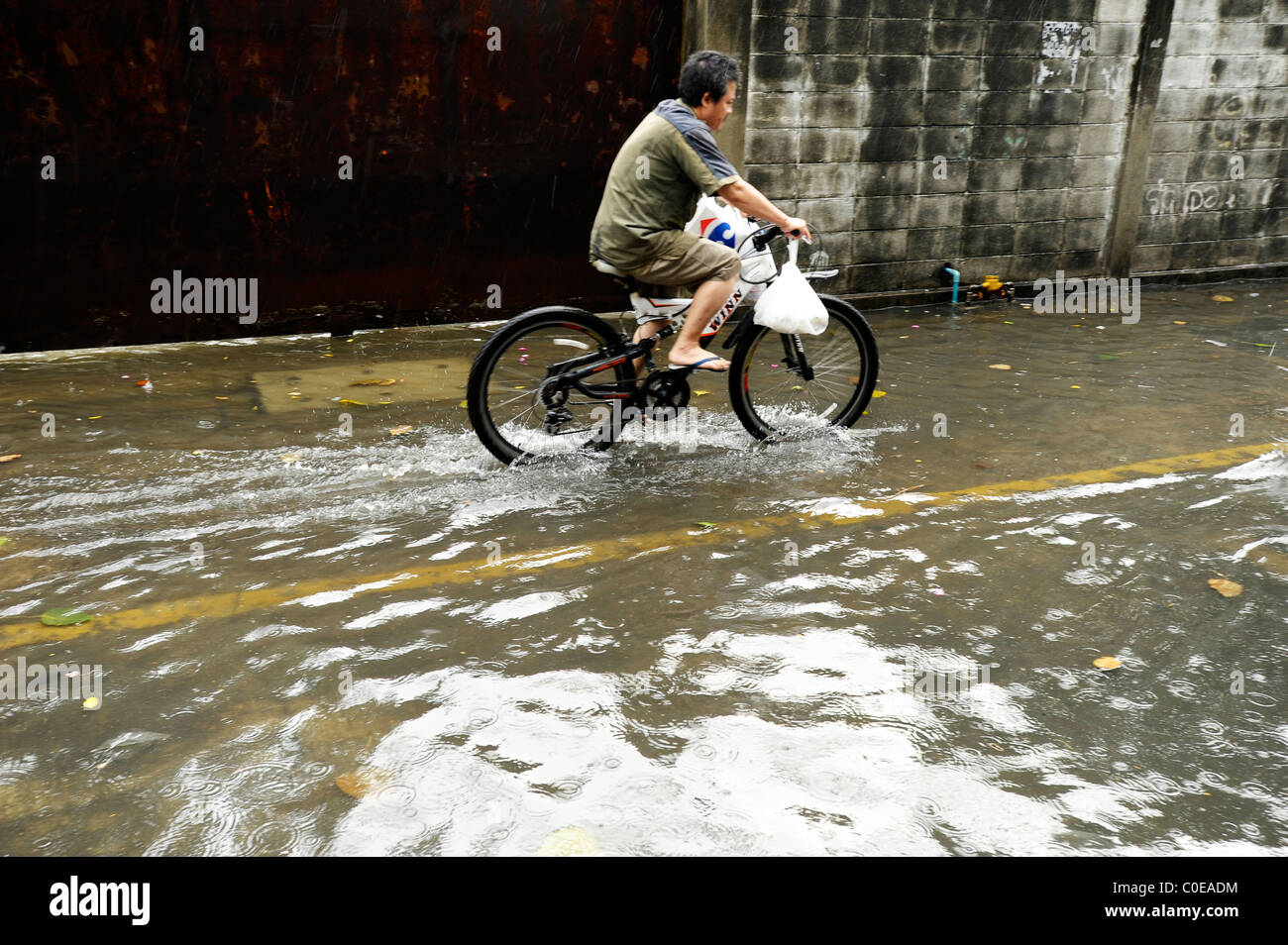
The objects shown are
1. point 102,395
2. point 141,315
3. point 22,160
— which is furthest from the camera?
point 141,315

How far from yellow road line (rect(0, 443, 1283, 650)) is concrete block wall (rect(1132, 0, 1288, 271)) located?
5.19 m

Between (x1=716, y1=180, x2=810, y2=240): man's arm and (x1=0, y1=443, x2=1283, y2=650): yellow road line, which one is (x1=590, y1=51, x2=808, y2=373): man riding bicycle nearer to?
(x1=716, y1=180, x2=810, y2=240): man's arm

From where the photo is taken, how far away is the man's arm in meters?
4.74

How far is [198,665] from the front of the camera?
3219 millimetres

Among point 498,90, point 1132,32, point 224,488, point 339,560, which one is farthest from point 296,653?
point 1132,32

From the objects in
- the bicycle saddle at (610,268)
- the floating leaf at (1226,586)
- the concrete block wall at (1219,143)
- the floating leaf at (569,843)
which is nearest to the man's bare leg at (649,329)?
the bicycle saddle at (610,268)

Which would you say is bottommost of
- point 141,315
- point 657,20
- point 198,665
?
point 198,665

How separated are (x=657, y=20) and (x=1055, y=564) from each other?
5.47 metres

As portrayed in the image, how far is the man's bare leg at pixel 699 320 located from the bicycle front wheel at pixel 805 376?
23cm

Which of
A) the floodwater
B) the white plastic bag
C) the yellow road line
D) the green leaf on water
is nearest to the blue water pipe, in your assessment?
the floodwater

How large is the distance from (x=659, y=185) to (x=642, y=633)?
234 cm

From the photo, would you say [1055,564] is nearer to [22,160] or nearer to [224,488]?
[224,488]

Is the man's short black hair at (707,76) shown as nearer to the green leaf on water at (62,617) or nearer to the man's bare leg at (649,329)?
the man's bare leg at (649,329)

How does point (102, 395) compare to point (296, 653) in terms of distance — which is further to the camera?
point (102, 395)
